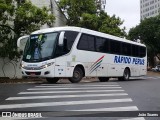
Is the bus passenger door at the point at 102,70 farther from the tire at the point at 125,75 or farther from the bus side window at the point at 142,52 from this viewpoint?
the bus side window at the point at 142,52

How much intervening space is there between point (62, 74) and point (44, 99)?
8426mm

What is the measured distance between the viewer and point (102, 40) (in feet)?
78.2

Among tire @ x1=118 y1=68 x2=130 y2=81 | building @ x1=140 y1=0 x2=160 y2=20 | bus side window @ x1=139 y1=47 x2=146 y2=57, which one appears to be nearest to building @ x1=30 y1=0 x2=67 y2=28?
bus side window @ x1=139 y1=47 x2=146 y2=57

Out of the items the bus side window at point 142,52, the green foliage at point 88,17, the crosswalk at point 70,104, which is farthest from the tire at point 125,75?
the crosswalk at point 70,104

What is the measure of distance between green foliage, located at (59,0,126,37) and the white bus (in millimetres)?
15679

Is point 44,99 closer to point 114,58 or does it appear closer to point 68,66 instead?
point 68,66

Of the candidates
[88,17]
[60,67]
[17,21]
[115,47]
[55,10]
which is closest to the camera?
[60,67]

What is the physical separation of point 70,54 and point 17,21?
666 centimetres

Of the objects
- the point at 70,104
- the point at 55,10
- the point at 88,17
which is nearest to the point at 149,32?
the point at 88,17

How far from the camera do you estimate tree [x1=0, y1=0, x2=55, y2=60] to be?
955 inches

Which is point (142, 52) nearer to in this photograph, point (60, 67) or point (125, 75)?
point (125, 75)

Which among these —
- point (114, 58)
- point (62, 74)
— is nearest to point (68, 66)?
point (62, 74)

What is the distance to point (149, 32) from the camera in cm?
7262

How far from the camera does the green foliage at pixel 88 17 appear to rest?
41.4 m
